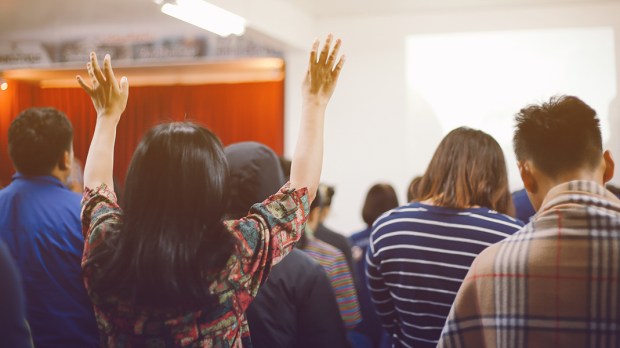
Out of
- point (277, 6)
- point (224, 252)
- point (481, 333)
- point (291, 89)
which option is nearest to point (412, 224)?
point (481, 333)

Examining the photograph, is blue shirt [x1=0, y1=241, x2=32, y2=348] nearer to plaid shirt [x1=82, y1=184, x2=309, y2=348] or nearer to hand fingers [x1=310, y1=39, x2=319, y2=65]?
plaid shirt [x1=82, y1=184, x2=309, y2=348]

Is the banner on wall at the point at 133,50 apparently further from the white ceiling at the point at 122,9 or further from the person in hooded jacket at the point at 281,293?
the person in hooded jacket at the point at 281,293

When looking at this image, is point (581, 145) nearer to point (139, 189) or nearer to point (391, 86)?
point (139, 189)

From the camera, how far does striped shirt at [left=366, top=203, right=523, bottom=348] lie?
168cm

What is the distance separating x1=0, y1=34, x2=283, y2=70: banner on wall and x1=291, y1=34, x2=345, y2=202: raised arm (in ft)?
15.9

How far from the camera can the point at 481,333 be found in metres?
1.11

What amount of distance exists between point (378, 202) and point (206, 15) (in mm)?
2117

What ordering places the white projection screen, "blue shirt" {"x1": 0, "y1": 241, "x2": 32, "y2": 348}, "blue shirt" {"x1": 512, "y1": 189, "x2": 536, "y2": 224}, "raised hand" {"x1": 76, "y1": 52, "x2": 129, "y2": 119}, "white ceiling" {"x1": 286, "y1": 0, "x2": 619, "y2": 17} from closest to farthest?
"blue shirt" {"x1": 0, "y1": 241, "x2": 32, "y2": 348} → "raised hand" {"x1": 76, "y1": 52, "x2": 129, "y2": 119} → "blue shirt" {"x1": 512, "y1": 189, "x2": 536, "y2": 224} → the white projection screen → "white ceiling" {"x1": 286, "y1": 0, "x2": 619, "y2": 17}

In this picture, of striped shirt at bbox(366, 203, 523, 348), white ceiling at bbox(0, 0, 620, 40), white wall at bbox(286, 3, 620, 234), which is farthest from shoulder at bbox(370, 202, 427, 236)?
white wall at bbox(286, 3, 620, 234)

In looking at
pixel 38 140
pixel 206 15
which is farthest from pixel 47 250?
pixel 206 15

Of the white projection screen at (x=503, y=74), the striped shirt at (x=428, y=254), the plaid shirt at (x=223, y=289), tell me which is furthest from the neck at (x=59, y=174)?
the white projection screen at (x=503, y=74)

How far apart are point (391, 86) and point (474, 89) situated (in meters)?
0.79

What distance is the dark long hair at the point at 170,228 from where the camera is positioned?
40.0 inches

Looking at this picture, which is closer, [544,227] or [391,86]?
[544,227]
